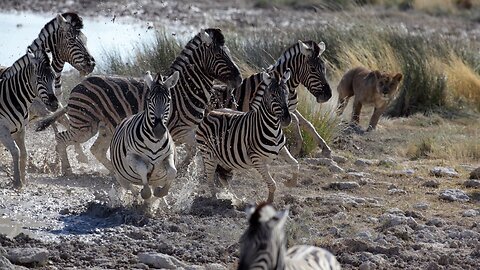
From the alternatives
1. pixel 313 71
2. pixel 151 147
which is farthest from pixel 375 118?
pixel 151 147

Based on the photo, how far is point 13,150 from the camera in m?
11.8

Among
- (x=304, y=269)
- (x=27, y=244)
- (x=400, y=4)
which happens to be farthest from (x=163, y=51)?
(x=400, y=4)

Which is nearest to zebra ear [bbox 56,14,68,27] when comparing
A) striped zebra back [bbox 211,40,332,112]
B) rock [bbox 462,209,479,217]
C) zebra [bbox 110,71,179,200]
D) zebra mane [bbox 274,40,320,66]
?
striped zebra back [bbox 211,40,332,112]

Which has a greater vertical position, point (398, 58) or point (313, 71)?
point (313, 71)

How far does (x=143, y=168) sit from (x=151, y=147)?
0.20 meters

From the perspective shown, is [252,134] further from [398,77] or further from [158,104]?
[398,77]

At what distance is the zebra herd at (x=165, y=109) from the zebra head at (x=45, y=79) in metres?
0.01

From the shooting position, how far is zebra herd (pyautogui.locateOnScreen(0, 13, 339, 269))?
34.0ft

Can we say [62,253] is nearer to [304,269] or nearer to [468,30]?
[304,269]

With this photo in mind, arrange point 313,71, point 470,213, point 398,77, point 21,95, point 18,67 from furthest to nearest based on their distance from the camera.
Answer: point 398,77
point 313,71
point 18,67
point 21,95
point 470,213

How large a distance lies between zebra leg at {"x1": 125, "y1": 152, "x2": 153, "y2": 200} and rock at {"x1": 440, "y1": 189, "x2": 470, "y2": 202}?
353 centimetres

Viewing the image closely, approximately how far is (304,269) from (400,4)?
33408mm

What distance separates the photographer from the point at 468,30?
33594 mm

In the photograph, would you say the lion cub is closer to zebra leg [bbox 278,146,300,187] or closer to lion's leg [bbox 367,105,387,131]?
lion's leg [bbox 367,105,387,131]
